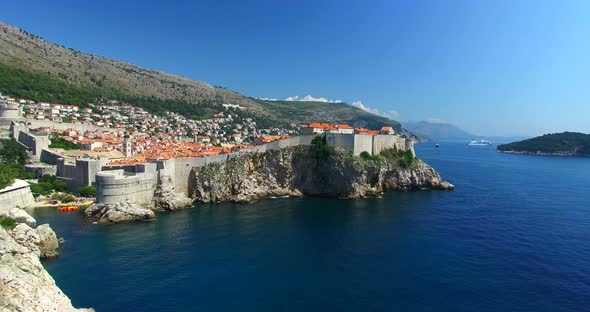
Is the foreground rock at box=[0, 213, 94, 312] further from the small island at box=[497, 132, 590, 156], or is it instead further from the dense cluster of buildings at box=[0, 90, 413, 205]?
the small island at box=[497, 132, 590, 156]

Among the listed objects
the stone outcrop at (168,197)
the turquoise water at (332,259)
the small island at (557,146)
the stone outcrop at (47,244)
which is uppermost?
the small island at (557,146)

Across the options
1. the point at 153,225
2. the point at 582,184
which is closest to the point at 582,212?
the point at 582,184

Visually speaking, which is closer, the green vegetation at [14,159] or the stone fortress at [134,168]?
the stone fortress at [134,168]

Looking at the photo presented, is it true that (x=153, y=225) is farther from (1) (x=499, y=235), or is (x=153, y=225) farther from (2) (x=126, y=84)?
(2) (x=126, y=84)

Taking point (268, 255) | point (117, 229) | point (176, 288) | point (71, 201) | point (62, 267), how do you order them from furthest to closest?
point (71, 201), point (117, 229), point (268, 255), point (62, 267), point (176, 288)

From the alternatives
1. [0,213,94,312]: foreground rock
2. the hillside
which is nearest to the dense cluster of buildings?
the hillside

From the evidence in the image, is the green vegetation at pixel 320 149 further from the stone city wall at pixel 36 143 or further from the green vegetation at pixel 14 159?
the stone city wall at pixel 36 143

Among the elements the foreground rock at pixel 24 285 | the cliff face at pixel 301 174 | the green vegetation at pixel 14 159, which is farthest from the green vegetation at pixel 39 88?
the foreground rock at pixel 24 285
